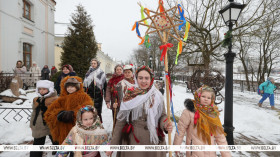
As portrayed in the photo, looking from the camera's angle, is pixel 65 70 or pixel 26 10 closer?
pixel 65 70

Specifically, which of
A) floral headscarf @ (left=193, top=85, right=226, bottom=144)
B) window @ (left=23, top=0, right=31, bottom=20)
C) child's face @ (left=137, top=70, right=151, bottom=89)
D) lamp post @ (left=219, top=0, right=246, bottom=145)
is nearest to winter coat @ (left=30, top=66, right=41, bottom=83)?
window @ (left=23, top=0, right=31, bottom=20)

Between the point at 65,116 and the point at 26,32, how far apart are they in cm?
1282

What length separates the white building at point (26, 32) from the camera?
921 centimetres

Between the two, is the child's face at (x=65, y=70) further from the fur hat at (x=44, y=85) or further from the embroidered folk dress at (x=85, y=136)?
the embroidered folk dress at (x=85, y=136)

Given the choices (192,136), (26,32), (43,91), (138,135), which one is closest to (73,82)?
(43,91)

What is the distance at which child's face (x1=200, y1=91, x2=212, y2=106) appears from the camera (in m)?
1.94

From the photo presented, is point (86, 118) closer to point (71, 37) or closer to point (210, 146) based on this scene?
point (210, 146)

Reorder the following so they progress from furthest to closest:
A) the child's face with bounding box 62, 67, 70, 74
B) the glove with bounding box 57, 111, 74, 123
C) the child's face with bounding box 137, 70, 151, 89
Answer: the child's face with bounding box 62, 67, 70, 74 < the glove with bounding box 57, 111, 74, 123 < the child's face with bounding box 137, 70, 151, 89

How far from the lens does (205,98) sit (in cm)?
194

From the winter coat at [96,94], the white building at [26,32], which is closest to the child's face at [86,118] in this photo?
the winter coat at [96,94]

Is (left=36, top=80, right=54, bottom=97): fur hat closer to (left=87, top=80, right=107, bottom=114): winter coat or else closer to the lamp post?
(left=87, top=80, right=107, bottom=114): winter coat

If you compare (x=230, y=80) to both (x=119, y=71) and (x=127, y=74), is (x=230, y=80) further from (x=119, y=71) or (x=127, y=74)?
(x=119, y=71)

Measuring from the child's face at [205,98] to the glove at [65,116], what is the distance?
2.08 m

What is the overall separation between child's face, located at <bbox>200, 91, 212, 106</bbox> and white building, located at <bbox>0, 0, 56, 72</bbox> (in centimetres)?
1228
